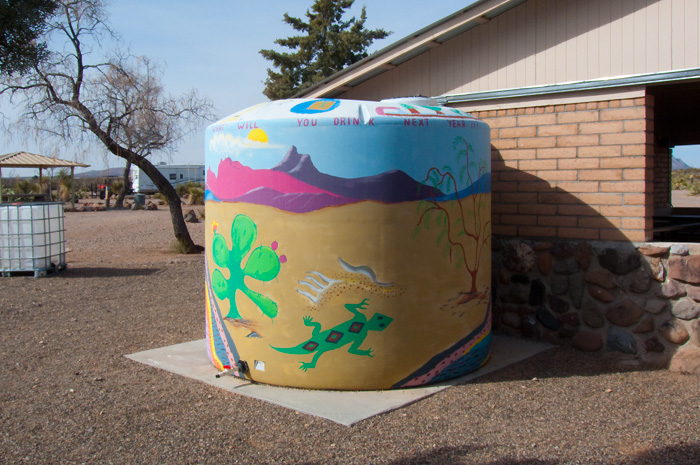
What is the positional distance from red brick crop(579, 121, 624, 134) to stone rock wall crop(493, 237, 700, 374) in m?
1.10

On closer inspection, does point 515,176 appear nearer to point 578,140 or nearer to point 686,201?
point 578,140

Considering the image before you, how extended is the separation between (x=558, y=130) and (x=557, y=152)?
0.22 m

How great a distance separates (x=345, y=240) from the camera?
5.12 metres

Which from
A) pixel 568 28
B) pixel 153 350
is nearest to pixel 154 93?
pixel 153 350

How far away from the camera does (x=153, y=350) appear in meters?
→ 6.87

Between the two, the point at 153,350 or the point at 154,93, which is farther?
the point at 154,93

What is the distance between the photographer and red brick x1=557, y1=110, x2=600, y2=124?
6442 mm

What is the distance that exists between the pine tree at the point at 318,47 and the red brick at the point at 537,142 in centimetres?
2734

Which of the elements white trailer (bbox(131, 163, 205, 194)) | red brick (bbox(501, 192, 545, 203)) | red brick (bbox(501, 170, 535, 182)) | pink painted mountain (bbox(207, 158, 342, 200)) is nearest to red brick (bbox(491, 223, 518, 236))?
red brick (bbox(501, 192, 545, 203))

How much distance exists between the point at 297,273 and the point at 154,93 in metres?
14.1

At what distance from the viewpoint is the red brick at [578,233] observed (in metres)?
6.45

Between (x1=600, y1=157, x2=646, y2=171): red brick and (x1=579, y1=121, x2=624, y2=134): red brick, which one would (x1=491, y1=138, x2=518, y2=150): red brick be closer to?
(x1=579, y1=121, x2=624, y2=134): red brick

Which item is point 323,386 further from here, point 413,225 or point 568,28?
point 568,28

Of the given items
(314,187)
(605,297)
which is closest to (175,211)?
(314,187)
